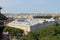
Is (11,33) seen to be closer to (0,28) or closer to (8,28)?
(8,28)

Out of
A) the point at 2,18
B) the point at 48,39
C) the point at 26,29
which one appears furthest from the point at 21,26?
the point at 48,39

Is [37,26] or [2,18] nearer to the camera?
[37,26]

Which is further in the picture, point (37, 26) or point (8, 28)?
point (37, 26)

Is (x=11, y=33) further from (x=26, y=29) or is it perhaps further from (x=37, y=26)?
(x=37, y=26)

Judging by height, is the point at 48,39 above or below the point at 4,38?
above

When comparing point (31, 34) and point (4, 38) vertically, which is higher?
point (31, 34)

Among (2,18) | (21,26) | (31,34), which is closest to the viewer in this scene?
Result: (31,34)

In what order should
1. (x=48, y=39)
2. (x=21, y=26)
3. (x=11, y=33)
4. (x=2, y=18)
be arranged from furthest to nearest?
(x=2, y=18) < (x=21, y=26) < (x=11, y=33) < (x=48, y=39)

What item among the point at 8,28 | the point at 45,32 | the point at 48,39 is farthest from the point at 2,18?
the point at 48,39

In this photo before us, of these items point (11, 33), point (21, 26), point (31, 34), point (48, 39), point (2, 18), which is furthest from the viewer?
point (2, 18)
